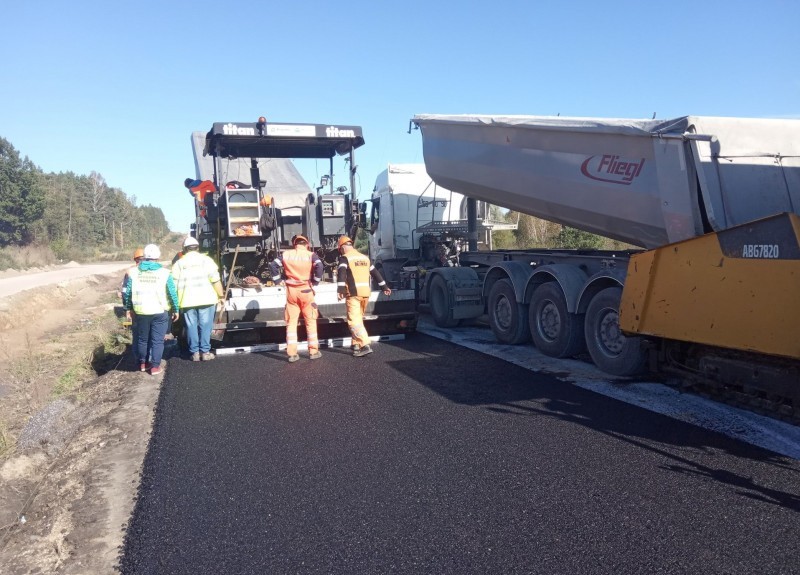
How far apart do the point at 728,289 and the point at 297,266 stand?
4.63m

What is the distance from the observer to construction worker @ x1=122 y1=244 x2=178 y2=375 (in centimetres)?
714

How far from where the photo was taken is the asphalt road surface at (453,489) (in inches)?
117

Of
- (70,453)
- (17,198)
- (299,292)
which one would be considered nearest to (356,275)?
(299,292)

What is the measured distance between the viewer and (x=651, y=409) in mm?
5148

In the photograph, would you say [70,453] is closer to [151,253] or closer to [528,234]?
[151,253]

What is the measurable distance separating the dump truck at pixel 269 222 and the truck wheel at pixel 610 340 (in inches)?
119

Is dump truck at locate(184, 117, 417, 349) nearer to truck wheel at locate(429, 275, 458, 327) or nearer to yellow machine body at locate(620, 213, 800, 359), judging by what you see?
truck wheel at locate(429, 275, 458, 327)

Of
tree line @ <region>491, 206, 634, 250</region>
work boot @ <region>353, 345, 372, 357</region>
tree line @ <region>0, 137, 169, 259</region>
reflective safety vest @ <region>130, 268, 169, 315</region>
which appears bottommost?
work boot @ <region>353, 345, 372, 357</region>

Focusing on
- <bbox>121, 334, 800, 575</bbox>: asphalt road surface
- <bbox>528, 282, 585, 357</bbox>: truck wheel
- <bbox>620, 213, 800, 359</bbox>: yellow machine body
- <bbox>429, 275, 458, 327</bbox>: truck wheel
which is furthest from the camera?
<bbox>429, 275, 458, 327</bbox>: truck wheel

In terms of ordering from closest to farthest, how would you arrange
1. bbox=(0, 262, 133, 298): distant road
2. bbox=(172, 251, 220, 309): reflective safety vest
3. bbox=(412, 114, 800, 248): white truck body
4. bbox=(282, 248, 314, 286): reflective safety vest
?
bbox=(412, 114, 800, 248): white truck body, bbox=(282, 248, 314, 286): reflective safety vest, bbox=(172, 251, 220, 309): reflective safety vest, bbox=(0, 262, 133, 298): distant road

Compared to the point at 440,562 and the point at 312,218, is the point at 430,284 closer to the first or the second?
the point at 312,218

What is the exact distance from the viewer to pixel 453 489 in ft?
12.1

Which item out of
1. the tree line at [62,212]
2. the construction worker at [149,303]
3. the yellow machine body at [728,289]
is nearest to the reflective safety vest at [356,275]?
the construction worker at [149,303]

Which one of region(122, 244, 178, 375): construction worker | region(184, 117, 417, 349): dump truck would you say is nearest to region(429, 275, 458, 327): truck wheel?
region(184, 117, 417, 349): dump truck
